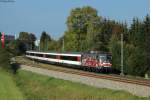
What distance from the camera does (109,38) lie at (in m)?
102

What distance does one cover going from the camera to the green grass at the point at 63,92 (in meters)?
37.0

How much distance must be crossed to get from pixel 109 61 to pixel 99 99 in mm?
34571

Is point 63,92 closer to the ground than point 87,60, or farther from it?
closer to the ground

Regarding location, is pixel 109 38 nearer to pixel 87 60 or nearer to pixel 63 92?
pixel 87 60

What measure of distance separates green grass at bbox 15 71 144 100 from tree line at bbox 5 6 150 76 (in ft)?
43.6

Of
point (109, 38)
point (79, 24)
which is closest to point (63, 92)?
point (109, 38)

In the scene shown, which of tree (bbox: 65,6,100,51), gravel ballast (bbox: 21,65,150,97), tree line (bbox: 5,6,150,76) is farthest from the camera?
tree (bbox: 65,6,100,51)

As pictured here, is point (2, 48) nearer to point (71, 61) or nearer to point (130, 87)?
point (71, 61)

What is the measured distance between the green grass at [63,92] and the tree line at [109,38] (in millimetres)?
13298

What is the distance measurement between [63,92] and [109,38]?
57.6 metres

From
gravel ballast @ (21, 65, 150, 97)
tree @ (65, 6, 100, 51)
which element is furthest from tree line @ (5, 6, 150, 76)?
gravel ballast @ (21, 65, 150, 97)

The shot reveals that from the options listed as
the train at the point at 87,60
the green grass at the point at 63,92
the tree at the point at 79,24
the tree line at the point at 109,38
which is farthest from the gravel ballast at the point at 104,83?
the tree at the point at 79,24

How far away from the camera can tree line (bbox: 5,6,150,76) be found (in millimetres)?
67438

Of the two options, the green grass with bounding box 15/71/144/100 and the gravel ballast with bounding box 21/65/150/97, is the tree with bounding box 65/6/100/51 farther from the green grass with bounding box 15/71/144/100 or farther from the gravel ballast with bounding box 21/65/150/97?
the green grass with bounding box 15/71/144/100
